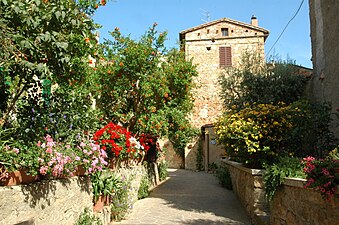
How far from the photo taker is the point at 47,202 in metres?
3.76

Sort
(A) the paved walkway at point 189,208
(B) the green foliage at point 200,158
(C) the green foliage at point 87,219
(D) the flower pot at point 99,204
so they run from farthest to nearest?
1. (B) the green foliage at point 200,158
2. (A) the paved walkway at point 189,208
3. (D) the flower pot at point 99,204
4. (C) the green foliage at point 87,219

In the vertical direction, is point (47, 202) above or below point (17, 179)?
below

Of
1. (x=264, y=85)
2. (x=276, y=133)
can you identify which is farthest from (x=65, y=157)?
(x=264, y=85)

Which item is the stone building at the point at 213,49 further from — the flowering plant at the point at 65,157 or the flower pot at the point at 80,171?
the flowering plant at the point at 65,157

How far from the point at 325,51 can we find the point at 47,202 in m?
8.30

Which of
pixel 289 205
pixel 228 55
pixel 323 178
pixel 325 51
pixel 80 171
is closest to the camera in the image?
pixel 323 178

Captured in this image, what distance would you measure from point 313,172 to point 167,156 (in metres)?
20.2

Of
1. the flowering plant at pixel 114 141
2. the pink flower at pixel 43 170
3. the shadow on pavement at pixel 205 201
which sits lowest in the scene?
the shadow on pavement at pixel 205 201

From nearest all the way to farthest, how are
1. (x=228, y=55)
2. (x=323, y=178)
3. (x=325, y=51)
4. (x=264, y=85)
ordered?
(x=323, y=178)
(x=325, y=51)
(x=264, y=85)
(x=228, y=55)

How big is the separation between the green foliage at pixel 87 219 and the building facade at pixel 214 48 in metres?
15.7

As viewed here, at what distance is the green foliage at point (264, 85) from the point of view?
11.1 meters

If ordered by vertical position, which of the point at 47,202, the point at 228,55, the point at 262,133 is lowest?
the point at 47,202

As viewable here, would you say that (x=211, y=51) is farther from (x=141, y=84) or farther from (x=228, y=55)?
(x=141, y=84)

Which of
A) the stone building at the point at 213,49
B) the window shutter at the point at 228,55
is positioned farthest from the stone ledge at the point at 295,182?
the window shutter at the point at 228,55
